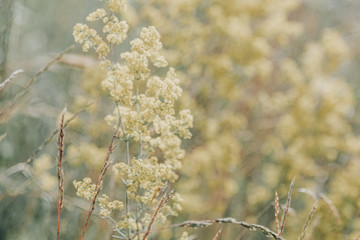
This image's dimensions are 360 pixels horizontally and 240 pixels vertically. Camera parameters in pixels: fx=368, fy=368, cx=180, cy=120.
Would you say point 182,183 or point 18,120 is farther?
point 182,183

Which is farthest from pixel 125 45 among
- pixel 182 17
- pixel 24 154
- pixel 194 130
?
pixel 24 154

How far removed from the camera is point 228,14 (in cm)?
311

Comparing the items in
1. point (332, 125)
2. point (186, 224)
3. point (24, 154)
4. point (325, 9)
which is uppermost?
point (325, 9)

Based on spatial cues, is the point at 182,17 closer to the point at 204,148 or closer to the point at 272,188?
the point at 204,148

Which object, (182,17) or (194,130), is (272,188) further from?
(182,17)

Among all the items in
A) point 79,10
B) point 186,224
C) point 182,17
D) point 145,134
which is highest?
point 79,10

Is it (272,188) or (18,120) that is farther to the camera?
(272,188)

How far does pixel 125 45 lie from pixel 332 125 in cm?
203

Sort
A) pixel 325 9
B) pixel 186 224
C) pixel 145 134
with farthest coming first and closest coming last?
pixel 325 9, pixel 145 134, pixel 186 224

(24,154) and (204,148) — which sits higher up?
(204,148)

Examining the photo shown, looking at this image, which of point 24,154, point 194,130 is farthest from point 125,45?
point 24,154

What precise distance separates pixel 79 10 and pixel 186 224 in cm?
373

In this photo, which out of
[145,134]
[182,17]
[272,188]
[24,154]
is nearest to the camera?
[145,134]

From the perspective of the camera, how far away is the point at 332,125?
3051 mm
